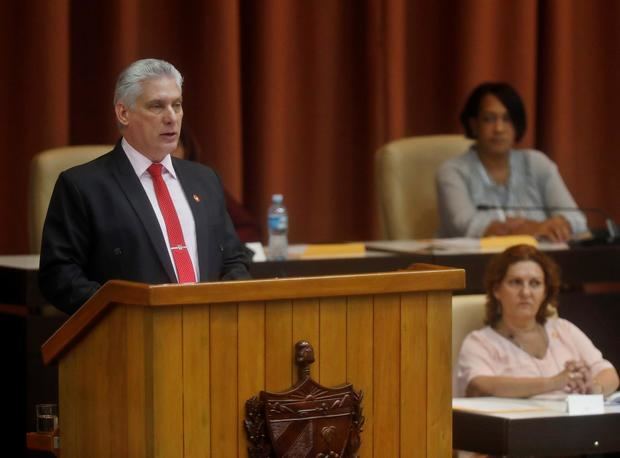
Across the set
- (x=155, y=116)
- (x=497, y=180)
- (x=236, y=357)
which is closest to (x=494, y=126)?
(x=497, y=180)

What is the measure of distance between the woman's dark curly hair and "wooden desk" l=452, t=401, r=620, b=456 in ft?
2.13

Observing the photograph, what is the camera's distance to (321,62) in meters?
7.39

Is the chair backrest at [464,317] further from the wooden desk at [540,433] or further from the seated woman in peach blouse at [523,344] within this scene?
the wooden desk at [540,433]

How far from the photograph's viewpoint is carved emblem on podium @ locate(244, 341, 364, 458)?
309 centimetres

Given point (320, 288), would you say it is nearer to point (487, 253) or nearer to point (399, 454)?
point (399, 454)

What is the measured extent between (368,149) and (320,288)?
4462mm

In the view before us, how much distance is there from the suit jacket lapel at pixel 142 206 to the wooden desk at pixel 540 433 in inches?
49.9

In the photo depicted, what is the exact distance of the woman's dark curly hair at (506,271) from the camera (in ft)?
16.1

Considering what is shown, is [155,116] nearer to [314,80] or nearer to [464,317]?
[464,317]

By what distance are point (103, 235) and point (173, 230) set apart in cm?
17

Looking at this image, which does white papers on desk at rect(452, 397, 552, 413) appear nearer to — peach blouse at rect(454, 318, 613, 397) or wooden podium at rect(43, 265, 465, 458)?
peach blouse at rect(454, 318, 613, 397)

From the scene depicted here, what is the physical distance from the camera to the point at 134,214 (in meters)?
3.50

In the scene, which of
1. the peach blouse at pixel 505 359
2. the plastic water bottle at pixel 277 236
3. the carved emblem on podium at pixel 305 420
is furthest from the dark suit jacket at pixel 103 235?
the plastic water bottle at pixel 277 236

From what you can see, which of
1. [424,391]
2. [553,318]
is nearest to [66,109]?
[553,318]
